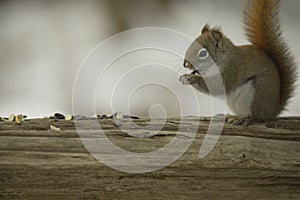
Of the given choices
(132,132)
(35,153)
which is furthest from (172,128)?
(35,153)

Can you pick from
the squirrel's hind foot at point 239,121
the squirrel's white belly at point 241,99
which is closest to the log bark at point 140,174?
the squirrel's hind foot at point 239,121

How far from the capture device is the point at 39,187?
138cm

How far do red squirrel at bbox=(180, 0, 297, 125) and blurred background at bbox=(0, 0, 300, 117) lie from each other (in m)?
0.31

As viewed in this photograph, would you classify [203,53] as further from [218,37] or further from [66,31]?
[66,31]

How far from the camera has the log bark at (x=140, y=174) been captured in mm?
1375

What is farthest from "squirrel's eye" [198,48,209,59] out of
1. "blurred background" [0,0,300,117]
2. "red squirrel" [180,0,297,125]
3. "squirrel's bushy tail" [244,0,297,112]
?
"blurred background" [0,0,300,117]

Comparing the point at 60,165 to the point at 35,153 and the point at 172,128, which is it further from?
the point at 172,128

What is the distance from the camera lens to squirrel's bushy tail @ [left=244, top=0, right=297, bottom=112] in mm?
1890

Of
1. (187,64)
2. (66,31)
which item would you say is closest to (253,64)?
(187,64)

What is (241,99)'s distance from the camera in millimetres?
1848

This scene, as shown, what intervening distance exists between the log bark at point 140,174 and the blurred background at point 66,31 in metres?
0.80

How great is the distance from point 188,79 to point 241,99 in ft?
0.63

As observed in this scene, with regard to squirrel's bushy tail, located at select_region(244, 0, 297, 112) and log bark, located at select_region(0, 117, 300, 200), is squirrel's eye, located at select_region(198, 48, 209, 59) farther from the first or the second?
log bark, located at select_region(0, 117, 300, 200)

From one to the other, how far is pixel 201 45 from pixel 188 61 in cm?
8
